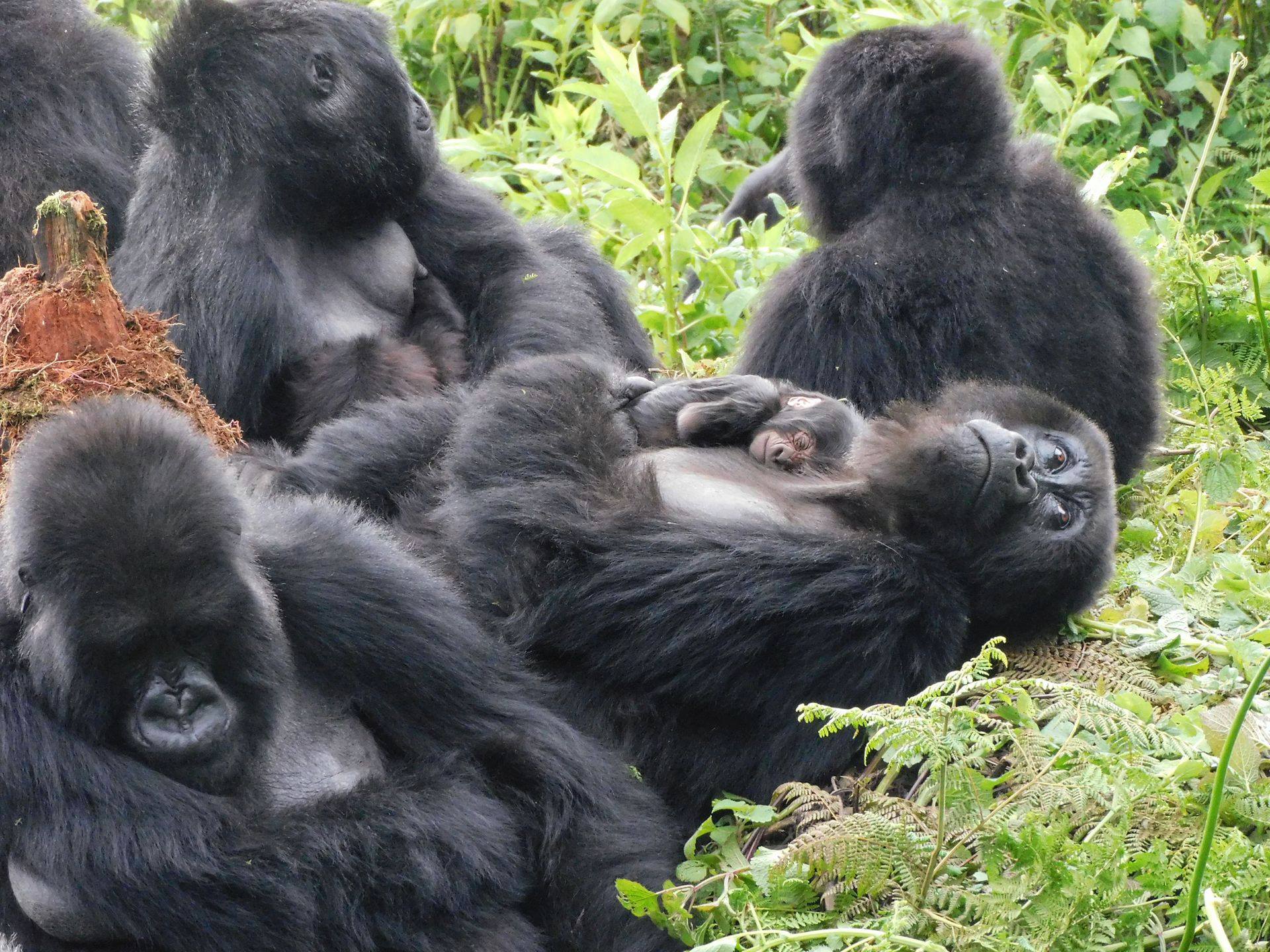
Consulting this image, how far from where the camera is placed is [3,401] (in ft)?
9.55

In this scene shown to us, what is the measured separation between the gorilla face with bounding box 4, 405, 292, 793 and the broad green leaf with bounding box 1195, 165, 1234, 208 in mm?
4852

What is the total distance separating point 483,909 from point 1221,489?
266 centimetres

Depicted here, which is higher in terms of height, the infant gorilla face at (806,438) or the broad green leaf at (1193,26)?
the broad green leaf at (1193,26)

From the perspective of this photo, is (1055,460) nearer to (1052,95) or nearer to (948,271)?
(948,271)

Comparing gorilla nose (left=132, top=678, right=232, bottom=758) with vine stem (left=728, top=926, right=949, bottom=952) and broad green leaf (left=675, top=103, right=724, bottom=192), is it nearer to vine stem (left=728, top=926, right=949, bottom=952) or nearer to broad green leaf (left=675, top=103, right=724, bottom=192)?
vine stem (left=728, top=926, right=949, bottom=952)

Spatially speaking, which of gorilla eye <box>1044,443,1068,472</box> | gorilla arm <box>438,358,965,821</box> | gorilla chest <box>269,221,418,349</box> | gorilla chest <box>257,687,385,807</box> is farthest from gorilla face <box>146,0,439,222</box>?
gorilla eye <box>1044,443,1068,472</box>

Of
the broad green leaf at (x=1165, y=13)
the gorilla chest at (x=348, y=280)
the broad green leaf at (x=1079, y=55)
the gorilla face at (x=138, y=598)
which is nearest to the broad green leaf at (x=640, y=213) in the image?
the gorilla chest at (x=348, y=280)

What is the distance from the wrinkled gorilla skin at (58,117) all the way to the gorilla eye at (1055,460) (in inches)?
127

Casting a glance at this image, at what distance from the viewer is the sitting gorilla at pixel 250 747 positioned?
2438mm

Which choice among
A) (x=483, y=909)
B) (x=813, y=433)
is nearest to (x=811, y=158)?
(x=813, y=433)

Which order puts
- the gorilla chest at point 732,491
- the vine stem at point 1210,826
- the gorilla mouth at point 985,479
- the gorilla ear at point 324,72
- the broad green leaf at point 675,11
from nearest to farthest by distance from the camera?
the vine stem at point 1210,826 < the gorilla mouth at point 985,479 < the gorilla chest at point 732,491 < the gorilla ear at point 324,72 < the broad green leaf at point 675,11

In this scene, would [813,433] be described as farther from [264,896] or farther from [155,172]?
[155,172]

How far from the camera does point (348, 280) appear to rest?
4.68 m

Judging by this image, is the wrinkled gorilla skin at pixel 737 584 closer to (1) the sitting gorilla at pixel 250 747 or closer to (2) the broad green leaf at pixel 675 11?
(1) the sitting gorilla at pixel 250 747
